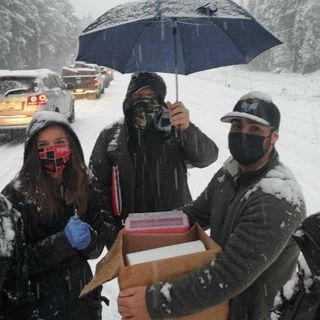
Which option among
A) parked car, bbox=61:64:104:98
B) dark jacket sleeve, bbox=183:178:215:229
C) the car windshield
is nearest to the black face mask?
dark jacket sleeve, bbox=183:178:215:229

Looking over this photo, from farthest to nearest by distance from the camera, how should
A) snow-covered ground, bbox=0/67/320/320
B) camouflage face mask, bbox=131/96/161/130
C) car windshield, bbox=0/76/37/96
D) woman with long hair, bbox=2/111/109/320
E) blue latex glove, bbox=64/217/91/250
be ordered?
car windshield, bbox=0/76/37/96 → snow-covered ground, bbox=0/67/320/320 → camouflage face mask, bbox=131/96/161/130 → woman with long hair, bbox=2/111/109/320 → blue latex glove, bbox=64/217/91/250

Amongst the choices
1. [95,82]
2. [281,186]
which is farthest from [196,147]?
[95,82]

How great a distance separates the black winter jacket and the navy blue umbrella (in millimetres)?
1269

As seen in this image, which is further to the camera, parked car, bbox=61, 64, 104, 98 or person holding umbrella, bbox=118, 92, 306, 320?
parked car, bbox=61, 64, 104, 98

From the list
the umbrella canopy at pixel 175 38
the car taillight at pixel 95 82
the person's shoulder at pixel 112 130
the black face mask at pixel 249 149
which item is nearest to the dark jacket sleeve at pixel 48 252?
the person's shoulder at pixel 112 130

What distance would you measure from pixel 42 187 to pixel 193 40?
162 cm

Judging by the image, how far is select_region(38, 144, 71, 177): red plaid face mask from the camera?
2.88m

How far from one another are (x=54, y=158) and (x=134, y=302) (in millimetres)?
1393

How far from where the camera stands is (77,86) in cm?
2225

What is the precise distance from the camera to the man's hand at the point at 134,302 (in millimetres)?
1808

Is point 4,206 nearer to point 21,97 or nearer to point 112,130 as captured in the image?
point 112,130

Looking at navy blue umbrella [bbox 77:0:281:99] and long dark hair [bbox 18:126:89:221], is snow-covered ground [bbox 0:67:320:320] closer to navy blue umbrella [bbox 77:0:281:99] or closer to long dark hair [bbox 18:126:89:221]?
long dark hair [bbox 18:126:89:221]

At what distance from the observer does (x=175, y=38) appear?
3041 millimetres

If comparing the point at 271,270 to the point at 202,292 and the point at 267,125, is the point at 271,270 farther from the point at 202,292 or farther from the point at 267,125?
the point at 267,125
